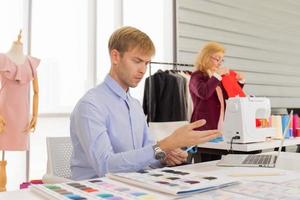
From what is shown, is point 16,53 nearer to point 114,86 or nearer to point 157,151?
point 114,86

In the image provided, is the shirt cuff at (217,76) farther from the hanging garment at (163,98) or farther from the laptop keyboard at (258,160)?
the laptop keyboard at (258,160)

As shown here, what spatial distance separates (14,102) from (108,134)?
1.50m

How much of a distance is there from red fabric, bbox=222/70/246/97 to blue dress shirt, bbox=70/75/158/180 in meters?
1.61

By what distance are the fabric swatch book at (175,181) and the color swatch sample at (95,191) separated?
1.1 inches

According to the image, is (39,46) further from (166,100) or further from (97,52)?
(166,100)

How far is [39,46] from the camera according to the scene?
3.27 metres

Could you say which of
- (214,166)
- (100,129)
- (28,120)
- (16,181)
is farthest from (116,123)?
(16,181)

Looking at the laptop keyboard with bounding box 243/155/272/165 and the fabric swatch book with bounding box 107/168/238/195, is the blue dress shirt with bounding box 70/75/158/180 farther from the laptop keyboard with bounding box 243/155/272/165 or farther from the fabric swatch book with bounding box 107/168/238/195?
the laptop keyboard with bounding box 243/155/272/165

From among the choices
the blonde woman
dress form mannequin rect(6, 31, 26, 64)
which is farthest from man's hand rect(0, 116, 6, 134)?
the blonde woman

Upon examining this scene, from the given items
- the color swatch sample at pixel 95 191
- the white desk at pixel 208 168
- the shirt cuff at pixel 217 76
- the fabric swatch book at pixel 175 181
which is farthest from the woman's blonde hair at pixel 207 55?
the color swatch sample at pixel 95 191

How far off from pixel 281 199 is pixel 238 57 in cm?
386

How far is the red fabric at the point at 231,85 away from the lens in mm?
3240

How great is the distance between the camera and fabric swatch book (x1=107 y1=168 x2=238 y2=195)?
987 millimetres

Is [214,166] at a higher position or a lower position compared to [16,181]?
higher
